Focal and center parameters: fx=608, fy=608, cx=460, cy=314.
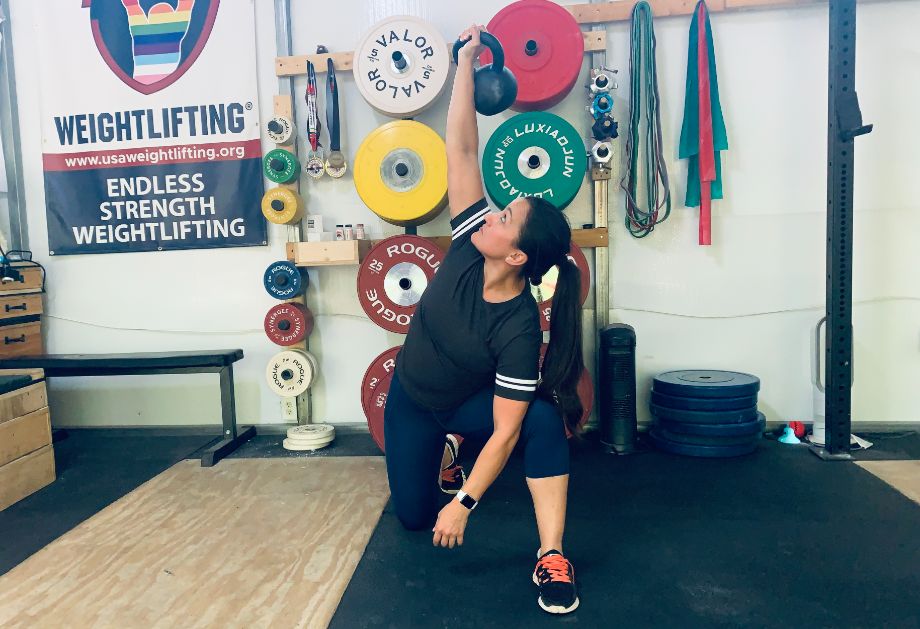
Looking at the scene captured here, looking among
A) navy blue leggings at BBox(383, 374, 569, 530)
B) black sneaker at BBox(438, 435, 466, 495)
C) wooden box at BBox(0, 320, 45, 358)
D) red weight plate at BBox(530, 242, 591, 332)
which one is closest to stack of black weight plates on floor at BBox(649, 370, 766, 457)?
red weight plate at BBox(530, 242, 591, 332)

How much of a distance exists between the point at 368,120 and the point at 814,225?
82.0 inches

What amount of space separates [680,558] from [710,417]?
36.0 inches

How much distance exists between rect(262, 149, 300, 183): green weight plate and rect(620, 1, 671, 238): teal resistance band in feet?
4.95

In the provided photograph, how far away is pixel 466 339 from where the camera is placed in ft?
5.20

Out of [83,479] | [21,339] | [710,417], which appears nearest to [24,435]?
[83,479]

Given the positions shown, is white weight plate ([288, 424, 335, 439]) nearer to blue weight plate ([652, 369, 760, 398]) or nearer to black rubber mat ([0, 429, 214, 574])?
→ black rubber mat ([0, 429, 214, 574])

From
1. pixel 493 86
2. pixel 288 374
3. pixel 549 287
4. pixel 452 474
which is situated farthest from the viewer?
pixel 288 374

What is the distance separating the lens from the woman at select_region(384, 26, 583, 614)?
4.78ft

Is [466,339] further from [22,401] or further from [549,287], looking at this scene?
[22,401]

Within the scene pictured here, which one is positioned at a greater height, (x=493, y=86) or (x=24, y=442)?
(x=493, y=86)

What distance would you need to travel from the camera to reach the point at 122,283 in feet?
10.0

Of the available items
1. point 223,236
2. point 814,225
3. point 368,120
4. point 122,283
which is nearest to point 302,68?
point 368,120

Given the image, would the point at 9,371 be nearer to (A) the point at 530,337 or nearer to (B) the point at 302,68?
(B) the point at 302,68

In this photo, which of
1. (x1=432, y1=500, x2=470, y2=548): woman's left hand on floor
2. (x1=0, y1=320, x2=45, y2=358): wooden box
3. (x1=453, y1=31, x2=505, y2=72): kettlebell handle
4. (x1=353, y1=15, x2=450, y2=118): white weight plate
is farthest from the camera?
(x1=0, y1=320, x2=45, y2=358): wooden box
